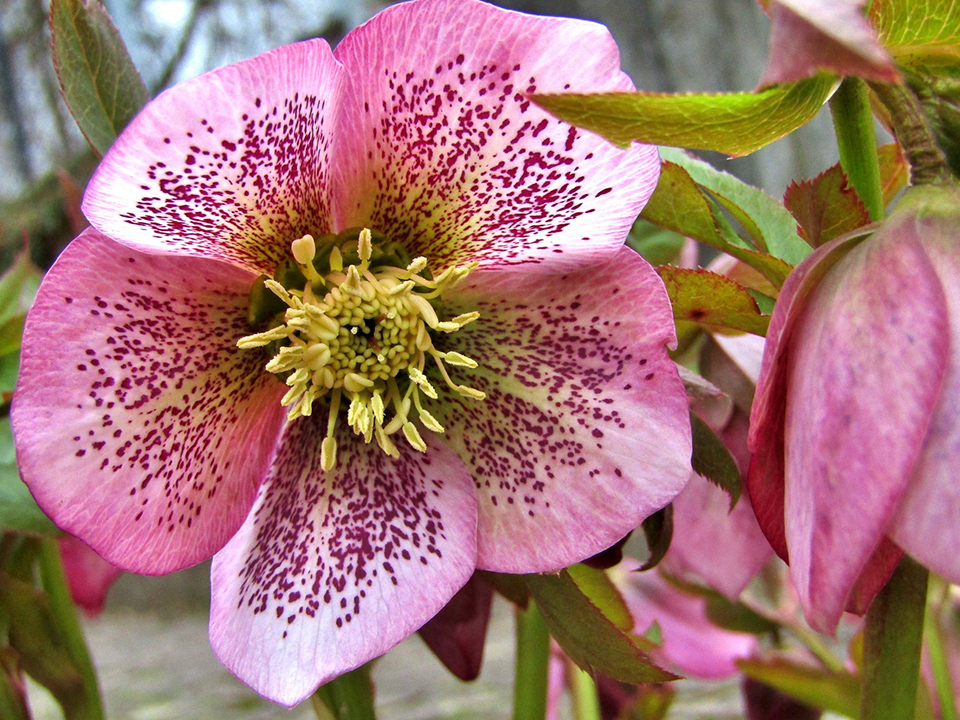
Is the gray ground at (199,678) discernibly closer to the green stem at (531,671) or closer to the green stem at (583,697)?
the green stem at (583,697)

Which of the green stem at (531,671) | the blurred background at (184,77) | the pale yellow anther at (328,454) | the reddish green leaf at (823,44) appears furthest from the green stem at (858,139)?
the blurred background at (184,77)

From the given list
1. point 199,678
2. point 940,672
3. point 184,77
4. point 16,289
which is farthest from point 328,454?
point 184,77

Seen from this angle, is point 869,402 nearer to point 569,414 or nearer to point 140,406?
point 569,414

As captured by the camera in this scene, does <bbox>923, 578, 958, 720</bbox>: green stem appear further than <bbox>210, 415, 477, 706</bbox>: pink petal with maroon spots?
Yes

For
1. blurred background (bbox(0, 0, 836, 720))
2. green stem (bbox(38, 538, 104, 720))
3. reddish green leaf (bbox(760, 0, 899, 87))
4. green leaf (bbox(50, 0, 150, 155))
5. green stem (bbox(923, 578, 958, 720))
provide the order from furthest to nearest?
blurred background (bbox(0, 0, 836, 720)), green stem (bbox(923, 578, 958, 720)), green stem (bbox(38, 538, 104, 720)), green leaf (bbox(50, 0, 150, 155)), reddish green leaf (bbox(760, 0, 899, 87))

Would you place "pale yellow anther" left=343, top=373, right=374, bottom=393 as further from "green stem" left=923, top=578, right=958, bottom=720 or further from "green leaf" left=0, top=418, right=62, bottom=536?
"green stem" left=923, top=578, right=958, bottom=720

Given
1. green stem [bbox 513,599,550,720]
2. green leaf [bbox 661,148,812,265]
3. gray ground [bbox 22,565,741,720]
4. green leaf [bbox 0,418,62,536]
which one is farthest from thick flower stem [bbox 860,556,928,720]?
gray ground [bbox 22,565,741,720]
